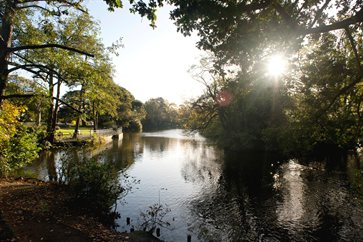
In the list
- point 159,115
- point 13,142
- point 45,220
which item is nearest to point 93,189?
point 45,220

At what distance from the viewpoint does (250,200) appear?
48.9ft

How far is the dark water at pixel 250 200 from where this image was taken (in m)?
10.8

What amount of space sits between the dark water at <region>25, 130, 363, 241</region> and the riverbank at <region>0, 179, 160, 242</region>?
215 cm

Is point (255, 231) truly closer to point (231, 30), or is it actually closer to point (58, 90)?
point (231, 30)

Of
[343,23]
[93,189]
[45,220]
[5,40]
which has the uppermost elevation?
[5,40]

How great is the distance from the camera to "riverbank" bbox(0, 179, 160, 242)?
7180mm

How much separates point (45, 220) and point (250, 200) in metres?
10.8

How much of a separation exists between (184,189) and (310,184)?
28.7ft

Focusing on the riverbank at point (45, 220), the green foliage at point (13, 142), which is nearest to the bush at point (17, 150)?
the green foliage at point (13, 142)

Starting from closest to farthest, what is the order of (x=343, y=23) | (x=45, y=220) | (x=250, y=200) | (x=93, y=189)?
(x=343, y=23) → (x=45, y=220) → (x=93, y=189) → (x=250, y=200)

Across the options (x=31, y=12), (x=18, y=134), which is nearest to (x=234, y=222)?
(x=18, y=134)

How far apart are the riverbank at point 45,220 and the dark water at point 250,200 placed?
2.15m

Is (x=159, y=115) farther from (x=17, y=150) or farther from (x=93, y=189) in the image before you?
(x=93, y=189)

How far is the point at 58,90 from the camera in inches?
1194
